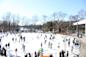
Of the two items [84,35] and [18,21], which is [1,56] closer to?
[18,21]

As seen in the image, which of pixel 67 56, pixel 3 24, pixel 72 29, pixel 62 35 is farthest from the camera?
pixel 62 35

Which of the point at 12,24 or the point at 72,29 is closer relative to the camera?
the point at 12,24

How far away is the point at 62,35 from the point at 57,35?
17.8 inches

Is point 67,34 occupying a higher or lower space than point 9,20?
lower

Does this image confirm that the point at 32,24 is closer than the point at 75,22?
Yes

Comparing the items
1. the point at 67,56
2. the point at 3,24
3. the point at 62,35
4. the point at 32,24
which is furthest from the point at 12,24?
the point at 62,35

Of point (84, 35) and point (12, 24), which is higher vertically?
point (12, 24)

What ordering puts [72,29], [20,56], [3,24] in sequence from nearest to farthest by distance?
[20,56]
[3,24]
[72,29]

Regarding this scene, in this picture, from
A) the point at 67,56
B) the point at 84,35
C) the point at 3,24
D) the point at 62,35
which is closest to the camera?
the point at 67,56

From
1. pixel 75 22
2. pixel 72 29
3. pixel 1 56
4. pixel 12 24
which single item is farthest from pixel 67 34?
pixel 1 56

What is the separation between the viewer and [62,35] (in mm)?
7422

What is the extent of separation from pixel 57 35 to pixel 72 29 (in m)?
1.13

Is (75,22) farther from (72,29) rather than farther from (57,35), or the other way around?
(57,35)

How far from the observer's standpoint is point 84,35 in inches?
248
